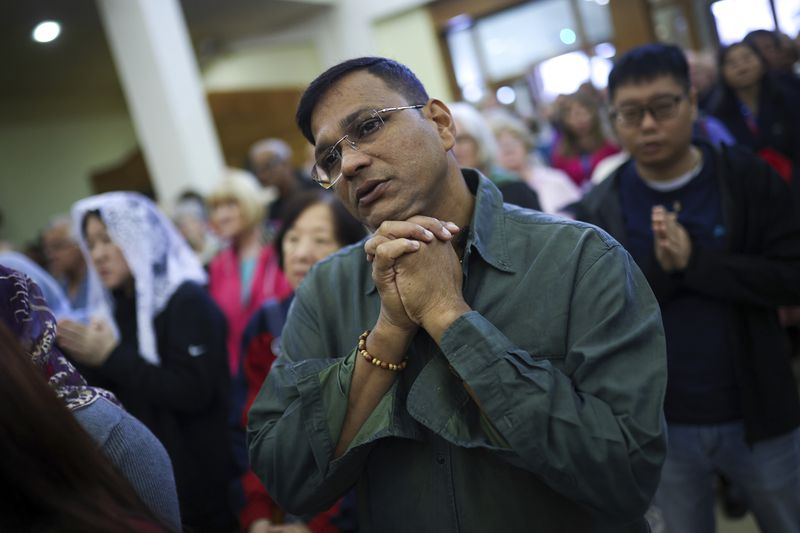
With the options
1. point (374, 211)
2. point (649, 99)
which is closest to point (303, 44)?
point (649, 99)

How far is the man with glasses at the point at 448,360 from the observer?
127 cm

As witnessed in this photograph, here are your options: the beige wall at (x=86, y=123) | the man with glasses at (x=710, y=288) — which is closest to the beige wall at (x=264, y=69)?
the beige wall at (x=86, y=123)

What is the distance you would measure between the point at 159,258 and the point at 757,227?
7.35ft

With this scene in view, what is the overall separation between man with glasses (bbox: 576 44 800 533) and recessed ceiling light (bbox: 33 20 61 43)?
23.8 ft

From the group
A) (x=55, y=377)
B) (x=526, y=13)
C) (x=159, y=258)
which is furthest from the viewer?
(x=526, y=13)

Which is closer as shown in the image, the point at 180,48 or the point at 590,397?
the point at 590,397

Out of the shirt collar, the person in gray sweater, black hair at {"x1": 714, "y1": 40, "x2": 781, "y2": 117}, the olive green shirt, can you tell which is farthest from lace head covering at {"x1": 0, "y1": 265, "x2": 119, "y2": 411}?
black hair at {"x1": 714, "y1": 40, "x2": 781, "y2": 117}

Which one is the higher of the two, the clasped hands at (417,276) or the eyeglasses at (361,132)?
the eyeglasses at (361,132)

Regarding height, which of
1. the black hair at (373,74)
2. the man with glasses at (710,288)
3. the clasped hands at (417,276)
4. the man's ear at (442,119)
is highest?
the black hair at (373,74)

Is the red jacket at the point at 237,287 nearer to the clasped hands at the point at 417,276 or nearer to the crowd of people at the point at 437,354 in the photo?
the crowd of people at the point at 437,354

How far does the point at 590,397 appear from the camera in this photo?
4.23 feet

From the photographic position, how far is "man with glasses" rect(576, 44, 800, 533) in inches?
81.4

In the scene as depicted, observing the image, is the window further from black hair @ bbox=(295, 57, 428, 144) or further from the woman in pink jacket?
black hair @ bbox=(295, 57, 428, 144)

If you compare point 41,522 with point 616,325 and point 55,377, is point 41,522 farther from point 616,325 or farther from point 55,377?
point 616,325
